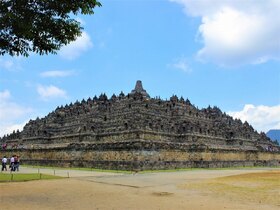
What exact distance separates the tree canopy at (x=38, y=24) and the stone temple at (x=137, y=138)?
2054 centimetres

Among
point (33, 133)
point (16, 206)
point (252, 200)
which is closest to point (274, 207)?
point (252, 200)

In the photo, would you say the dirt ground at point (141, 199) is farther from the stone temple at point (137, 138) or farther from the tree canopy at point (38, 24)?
the stone temple at point (137, 138)

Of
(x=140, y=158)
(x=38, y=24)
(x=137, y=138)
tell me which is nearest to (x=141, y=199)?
(x=38, y=24)

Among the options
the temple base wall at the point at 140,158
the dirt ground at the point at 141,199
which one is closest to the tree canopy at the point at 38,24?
the dirt ground at the point at 141,199

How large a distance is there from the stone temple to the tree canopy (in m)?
20.5

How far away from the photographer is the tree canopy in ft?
43.4

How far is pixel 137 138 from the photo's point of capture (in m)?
38.7

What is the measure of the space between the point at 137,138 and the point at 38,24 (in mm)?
25829

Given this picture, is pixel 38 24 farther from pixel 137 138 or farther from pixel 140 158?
pixel 137 138

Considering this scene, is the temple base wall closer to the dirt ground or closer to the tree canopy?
the dirt ground

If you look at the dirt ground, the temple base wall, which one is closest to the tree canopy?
the dirt ground

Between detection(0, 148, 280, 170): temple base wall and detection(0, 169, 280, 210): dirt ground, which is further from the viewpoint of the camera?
detection(0, 148, 280, 170): temple base wall

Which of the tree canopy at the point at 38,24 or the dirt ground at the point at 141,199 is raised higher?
the tree canopy at the point at 38,24

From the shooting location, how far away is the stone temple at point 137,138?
36.1 metres
